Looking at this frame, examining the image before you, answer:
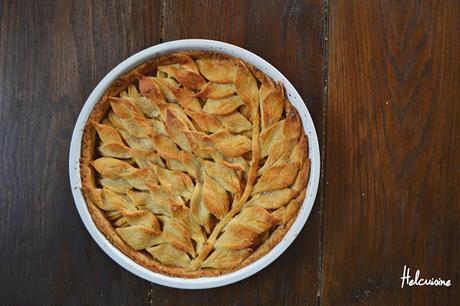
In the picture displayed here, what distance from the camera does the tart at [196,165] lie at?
3.55 ft

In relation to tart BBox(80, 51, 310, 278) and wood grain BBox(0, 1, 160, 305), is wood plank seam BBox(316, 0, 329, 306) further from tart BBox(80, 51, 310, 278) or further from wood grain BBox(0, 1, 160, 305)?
wood grain BBox(0, 1, 160, 305)

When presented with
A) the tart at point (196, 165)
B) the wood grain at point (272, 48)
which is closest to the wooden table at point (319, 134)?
the wood grain at point (272, 48)

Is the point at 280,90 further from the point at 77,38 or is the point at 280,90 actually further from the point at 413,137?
the point at 77,38

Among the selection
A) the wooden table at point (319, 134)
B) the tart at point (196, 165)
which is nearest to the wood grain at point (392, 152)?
the wooden table at point (319, 134)

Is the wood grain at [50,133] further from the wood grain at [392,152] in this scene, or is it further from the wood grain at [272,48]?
the wood grain at [392,152]

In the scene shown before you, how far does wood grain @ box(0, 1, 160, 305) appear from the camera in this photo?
3.83ft

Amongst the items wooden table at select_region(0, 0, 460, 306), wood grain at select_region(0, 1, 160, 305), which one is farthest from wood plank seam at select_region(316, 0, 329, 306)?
wood grain at select_region(0, 1, 160, 305)

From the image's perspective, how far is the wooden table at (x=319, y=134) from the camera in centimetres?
117

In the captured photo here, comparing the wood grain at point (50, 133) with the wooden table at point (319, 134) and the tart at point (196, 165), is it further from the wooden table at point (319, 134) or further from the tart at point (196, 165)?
the tart at point (196, 165)

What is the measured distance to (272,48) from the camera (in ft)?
3.84

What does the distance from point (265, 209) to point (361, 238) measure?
10.2 inches

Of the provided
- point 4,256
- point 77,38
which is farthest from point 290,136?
point 4,256

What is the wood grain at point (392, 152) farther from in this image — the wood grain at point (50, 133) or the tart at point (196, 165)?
the wood grain at point (50, 133)

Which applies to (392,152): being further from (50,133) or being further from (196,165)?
(50,133)
